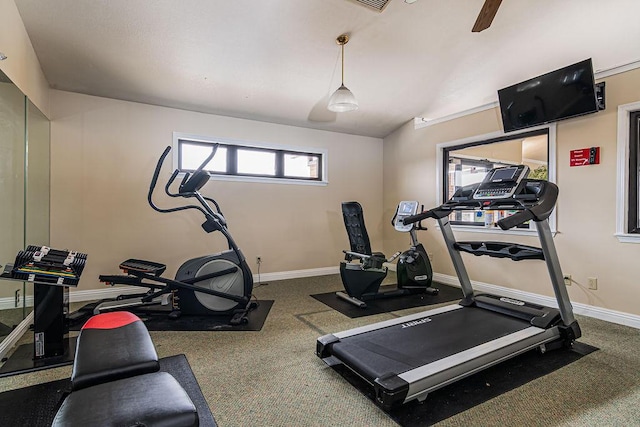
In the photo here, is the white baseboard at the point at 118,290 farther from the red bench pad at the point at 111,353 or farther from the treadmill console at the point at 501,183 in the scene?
the treadmill console at the point at 501,183

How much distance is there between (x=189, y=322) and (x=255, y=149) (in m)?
2.83

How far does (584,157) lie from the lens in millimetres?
3453

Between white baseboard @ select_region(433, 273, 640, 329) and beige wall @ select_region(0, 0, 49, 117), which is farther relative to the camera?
white baseboard @ select_region(433, 273, 640, 329)

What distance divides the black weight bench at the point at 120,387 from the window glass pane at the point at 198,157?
3.22 metres

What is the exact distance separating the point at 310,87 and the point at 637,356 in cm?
420

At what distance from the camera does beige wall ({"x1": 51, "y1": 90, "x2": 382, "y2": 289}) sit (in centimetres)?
388

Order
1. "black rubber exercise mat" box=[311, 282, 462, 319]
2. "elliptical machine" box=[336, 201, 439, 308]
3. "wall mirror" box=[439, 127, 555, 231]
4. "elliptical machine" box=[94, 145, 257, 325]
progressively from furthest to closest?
"wall mirror" box=[439, 127, 555, 231], "elliptical machine" box=[336, 201, 439, 308], "black rubber exercise mat" box=[311, 282, 462, 319], "elliptical machine" box=[94, 145, 257, 325]

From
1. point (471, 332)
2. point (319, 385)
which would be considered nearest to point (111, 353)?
point (319, 385)

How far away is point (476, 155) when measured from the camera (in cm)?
509

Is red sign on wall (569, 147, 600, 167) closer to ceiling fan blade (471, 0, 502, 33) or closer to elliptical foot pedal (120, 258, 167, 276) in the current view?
ceiling fan blade (471, 0, 502, 33)

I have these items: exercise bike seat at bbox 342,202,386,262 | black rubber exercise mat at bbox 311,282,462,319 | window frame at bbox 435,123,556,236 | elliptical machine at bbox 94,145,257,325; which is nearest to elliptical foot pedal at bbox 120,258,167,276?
elliptical machine at bbox 94,145,257,325

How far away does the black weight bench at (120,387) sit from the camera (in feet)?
3.41

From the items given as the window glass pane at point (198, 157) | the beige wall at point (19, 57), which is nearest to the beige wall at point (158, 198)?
the window glass pane at point (198, 157)

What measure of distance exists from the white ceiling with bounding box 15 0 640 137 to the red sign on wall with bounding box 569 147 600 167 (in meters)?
0.91
